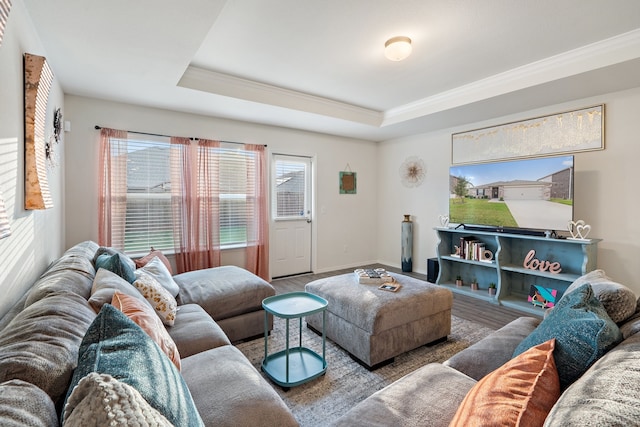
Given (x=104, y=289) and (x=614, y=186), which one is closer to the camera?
(x=104, y=289)

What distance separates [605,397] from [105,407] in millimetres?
1075

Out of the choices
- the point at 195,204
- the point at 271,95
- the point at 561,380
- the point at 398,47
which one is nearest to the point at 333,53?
the point at 398,47

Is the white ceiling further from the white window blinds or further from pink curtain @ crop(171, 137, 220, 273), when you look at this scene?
the white window blinds

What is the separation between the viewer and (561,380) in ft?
3.14

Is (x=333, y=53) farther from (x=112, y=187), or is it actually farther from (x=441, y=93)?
(x=112, y=187)

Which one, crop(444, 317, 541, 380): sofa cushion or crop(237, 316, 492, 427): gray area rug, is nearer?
crop(444, 317, 541, 380): sofa cushion

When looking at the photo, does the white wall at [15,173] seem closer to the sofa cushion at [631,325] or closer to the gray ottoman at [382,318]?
the gray ottoman at [382,318]

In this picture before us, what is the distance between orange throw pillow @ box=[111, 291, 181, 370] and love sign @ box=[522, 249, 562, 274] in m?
3.83

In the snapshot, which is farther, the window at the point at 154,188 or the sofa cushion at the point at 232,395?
the window at the point at 154,188

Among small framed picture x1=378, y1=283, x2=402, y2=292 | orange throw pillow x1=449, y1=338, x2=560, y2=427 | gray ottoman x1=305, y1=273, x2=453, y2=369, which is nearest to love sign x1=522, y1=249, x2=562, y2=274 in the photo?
gray ottoman x1=305, y1=273, x2=453, y2=369

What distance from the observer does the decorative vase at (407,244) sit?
16.4 ft

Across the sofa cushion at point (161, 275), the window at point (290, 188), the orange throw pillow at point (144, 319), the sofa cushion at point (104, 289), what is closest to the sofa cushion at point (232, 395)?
the orange throw pillow at point (144, 319)

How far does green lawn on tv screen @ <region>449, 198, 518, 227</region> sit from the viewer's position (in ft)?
12.4

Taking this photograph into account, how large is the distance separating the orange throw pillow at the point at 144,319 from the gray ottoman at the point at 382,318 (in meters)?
1.35
